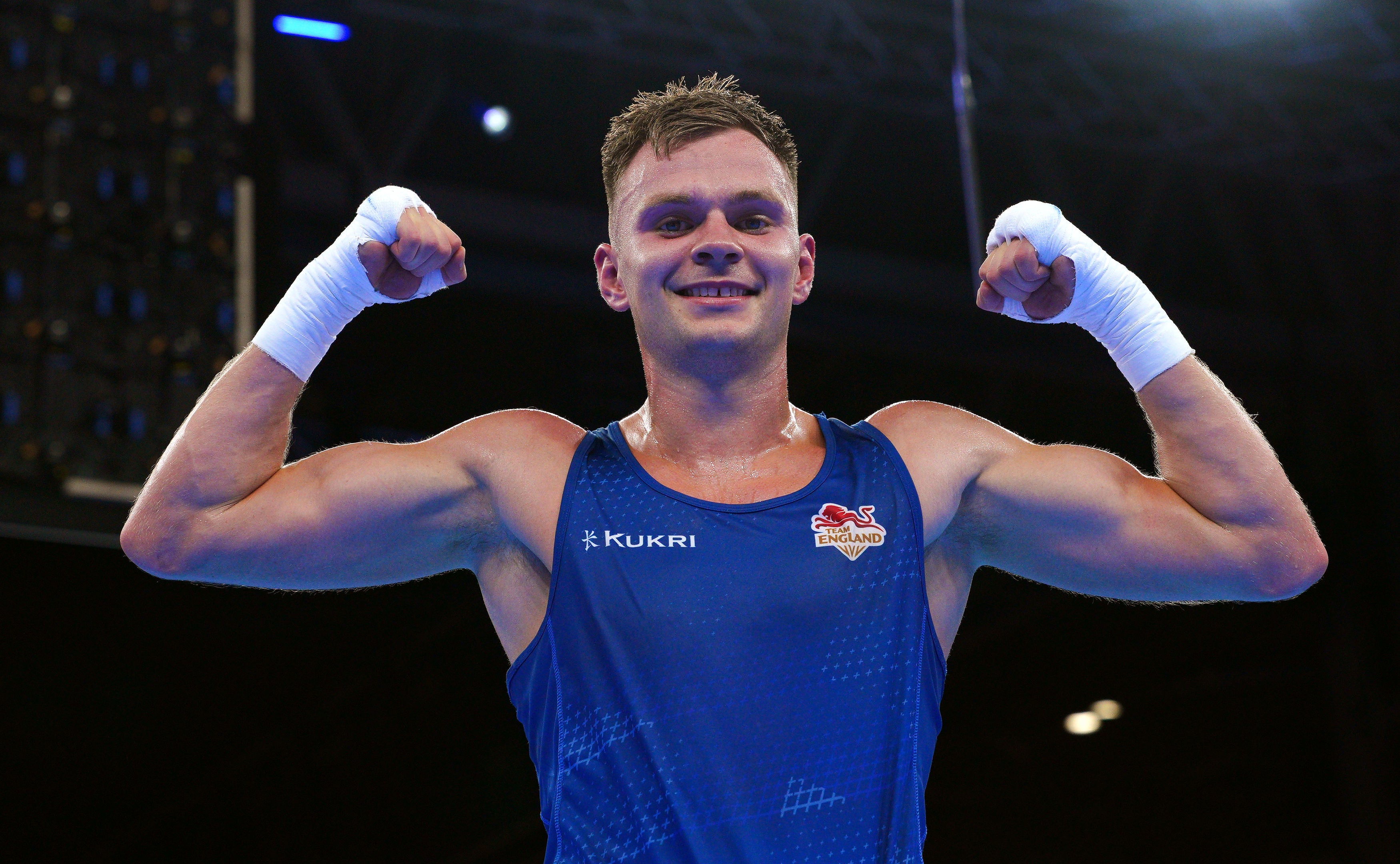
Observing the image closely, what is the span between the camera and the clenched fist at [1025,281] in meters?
2.12

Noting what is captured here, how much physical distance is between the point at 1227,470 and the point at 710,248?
0.85 m

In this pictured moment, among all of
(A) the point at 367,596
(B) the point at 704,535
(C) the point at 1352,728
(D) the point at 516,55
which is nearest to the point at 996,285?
(B) the point at 704,535

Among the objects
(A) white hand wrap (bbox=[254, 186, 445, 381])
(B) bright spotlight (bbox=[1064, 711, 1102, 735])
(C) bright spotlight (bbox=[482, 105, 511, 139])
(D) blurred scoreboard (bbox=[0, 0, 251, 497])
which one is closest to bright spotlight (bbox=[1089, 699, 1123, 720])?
(B) bright spotlight (bbox=[1064, 711, 1102, 735])

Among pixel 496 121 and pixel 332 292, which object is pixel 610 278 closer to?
pixel 332 292

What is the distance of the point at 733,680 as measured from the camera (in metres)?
1.93

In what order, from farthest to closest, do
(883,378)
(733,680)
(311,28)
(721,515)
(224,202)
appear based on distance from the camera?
(883,378) → (311,28) → (224,202) → (721,515) → (733,680)

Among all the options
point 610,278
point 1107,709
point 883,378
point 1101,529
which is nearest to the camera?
point 1101,529

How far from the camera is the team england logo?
203cm

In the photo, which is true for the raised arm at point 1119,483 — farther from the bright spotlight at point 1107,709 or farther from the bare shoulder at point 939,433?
the bright spotlight at point 1107,709

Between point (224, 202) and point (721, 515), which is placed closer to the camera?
point (721, 515)

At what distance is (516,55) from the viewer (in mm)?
6184

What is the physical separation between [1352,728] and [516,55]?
5.76 metres

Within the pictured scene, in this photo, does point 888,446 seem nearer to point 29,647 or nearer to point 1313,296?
point 29,647

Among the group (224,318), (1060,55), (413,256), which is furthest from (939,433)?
(1060,55)
